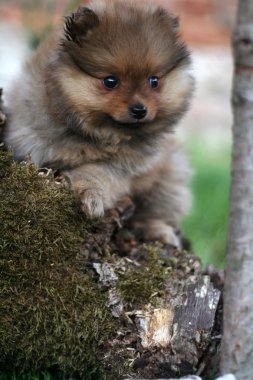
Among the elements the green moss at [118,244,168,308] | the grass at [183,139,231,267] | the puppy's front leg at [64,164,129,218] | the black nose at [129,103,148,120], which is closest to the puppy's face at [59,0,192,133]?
the black nose at [129,103,148,120]

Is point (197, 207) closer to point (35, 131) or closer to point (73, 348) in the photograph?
point (35, 131)

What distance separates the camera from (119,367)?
9.43 feet

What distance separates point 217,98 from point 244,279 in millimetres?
8052

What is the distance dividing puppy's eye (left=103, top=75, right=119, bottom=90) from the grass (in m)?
1.82

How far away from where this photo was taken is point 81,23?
10.2 feet

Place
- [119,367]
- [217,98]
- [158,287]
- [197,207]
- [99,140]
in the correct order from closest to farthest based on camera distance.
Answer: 1. [119,367]
2. [158,287]
3. [99,140]
4. [197,207]
5. [217,98]

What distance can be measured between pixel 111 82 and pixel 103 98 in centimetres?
9

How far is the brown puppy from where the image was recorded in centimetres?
310

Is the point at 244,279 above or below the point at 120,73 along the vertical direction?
below

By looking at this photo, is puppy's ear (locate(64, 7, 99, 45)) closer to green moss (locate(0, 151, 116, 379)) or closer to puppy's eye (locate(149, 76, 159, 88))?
puppy's eye (locate(149, 76, 159, 88))

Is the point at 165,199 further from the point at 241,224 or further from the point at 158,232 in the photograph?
the point at 241,224

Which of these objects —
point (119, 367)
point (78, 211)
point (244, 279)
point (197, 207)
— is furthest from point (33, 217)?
point (197, 207)

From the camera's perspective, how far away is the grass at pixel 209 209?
495 centimetres

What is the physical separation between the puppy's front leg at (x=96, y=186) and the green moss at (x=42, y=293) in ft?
0.55
